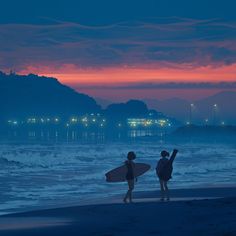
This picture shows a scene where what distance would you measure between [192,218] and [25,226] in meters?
3.00

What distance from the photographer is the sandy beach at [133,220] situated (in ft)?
37.4

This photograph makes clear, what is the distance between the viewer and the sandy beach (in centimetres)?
1140

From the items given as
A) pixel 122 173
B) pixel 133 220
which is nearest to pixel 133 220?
pixel 133 220

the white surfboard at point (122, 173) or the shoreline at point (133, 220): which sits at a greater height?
the white surfboard at point (122, 173)

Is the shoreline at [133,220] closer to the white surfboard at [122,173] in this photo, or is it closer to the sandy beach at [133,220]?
the sandy beach at [133,220]

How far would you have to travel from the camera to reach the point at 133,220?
13.0 metres

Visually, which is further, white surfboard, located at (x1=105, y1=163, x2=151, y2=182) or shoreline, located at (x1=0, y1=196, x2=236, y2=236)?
white surfboard, located at (x1=105, y1=163, x2=151, y2=182)

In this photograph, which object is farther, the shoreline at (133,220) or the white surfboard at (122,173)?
the white surfboard at (122,173)

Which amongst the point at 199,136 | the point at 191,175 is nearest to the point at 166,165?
the point at 191,175

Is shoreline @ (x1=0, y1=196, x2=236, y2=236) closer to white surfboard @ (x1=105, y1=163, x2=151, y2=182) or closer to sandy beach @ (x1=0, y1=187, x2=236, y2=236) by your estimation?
sandy beach @ (x1=0, y1=187, x2=236, y2=236)

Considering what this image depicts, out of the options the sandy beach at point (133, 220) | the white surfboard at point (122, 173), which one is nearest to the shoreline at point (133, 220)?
the sandy beach at point (133, 220)

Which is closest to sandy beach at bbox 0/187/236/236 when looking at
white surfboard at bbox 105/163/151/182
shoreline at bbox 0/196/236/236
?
shoreline at bbox 0/196/236/236

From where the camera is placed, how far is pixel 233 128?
16888cm

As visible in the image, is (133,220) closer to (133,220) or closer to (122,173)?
(133,220)
